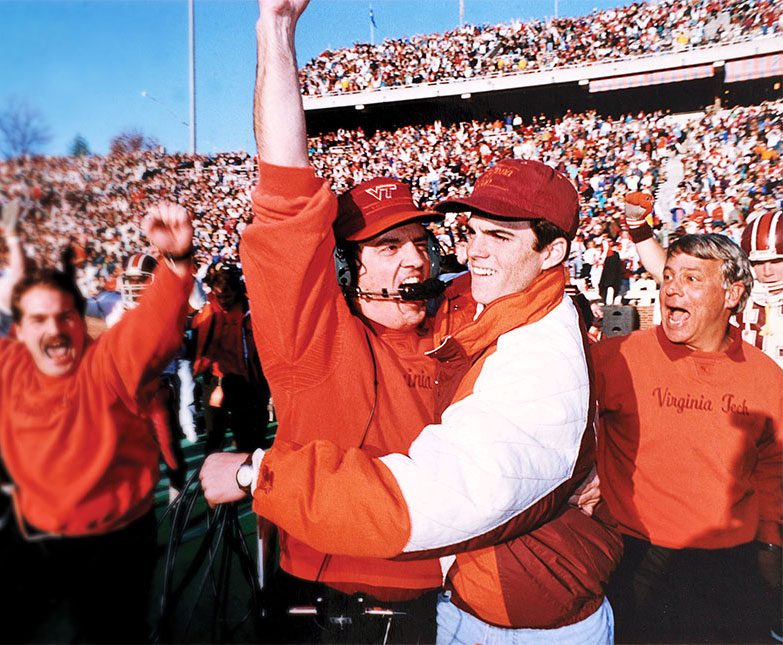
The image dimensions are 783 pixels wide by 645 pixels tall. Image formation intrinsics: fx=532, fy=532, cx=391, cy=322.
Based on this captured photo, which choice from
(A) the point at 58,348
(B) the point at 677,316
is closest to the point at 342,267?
(A) the point at 58,348

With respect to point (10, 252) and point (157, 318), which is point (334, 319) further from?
point (10, 252)

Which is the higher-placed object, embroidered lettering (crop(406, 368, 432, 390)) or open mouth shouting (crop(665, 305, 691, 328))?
open mouth shouting (crop(665, 305, 691, 328))

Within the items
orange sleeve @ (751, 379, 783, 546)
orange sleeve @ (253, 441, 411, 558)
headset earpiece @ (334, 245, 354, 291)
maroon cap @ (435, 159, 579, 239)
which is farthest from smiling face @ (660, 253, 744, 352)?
orange sleeve @ (253, 441, 411, 558)

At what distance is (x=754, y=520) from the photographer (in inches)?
70.1

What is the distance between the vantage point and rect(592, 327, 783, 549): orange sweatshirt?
175 cm

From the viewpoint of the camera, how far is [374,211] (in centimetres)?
148

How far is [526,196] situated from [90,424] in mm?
1215

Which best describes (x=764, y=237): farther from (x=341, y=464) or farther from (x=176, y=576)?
(x=176, y=576)

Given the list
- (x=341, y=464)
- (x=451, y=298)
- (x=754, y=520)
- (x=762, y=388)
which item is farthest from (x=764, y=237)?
(x=341, y=464)

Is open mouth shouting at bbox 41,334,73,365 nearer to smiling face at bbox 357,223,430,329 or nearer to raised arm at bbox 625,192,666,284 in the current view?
smiling face at bbox 357,223,430,329

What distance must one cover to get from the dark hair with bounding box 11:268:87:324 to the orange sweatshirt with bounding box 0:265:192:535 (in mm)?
82

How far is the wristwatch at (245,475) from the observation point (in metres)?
1.24

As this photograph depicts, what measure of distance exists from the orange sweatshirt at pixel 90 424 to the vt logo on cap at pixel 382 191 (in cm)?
58

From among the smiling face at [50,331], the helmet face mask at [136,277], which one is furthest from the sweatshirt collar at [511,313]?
the smiling face at [50,331]
